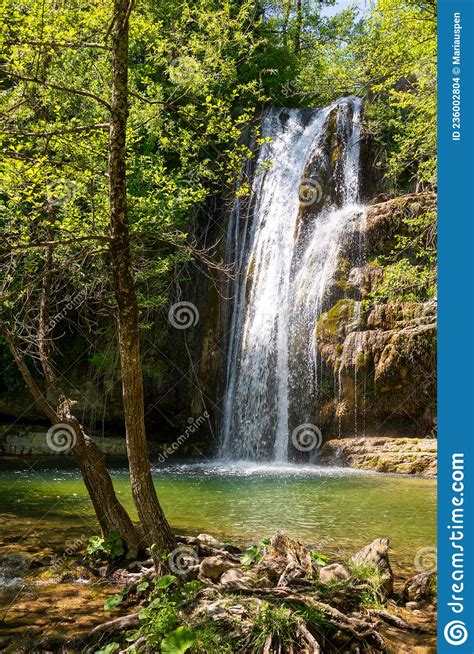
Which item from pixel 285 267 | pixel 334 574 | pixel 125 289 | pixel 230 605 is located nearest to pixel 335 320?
pixel 285 267

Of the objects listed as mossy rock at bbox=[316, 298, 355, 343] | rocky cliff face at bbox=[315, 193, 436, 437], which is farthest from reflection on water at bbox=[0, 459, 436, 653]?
mossy rock at bbox=[316, 298, 355, 343]

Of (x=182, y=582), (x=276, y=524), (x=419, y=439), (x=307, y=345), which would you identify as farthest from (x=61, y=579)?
(x=307, y=345)

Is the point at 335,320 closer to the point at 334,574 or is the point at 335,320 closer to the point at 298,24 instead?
the point at 334,574

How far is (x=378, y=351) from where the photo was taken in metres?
14.2

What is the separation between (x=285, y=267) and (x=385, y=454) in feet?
20.9

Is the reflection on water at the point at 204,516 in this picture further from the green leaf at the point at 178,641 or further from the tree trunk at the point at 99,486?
the green leaf at the point at 178,641

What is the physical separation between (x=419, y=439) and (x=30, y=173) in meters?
10.7

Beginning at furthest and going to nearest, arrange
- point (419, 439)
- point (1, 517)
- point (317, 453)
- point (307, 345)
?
point (307, 345) → point (317, 453) → point (419, 439) → point (1, 517)

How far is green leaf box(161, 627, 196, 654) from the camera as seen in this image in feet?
10.7

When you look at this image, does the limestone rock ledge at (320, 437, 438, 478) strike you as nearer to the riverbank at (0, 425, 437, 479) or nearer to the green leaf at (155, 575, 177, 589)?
the riverbank at (0, 425, 437, 479)

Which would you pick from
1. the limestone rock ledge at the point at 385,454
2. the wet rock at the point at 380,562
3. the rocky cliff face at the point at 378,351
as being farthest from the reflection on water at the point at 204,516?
the rocky cliff face at the point at 378,351

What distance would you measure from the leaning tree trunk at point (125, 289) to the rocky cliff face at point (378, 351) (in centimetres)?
957

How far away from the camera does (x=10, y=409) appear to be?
1742cm

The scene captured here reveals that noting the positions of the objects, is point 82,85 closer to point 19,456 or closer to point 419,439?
point 419,439
